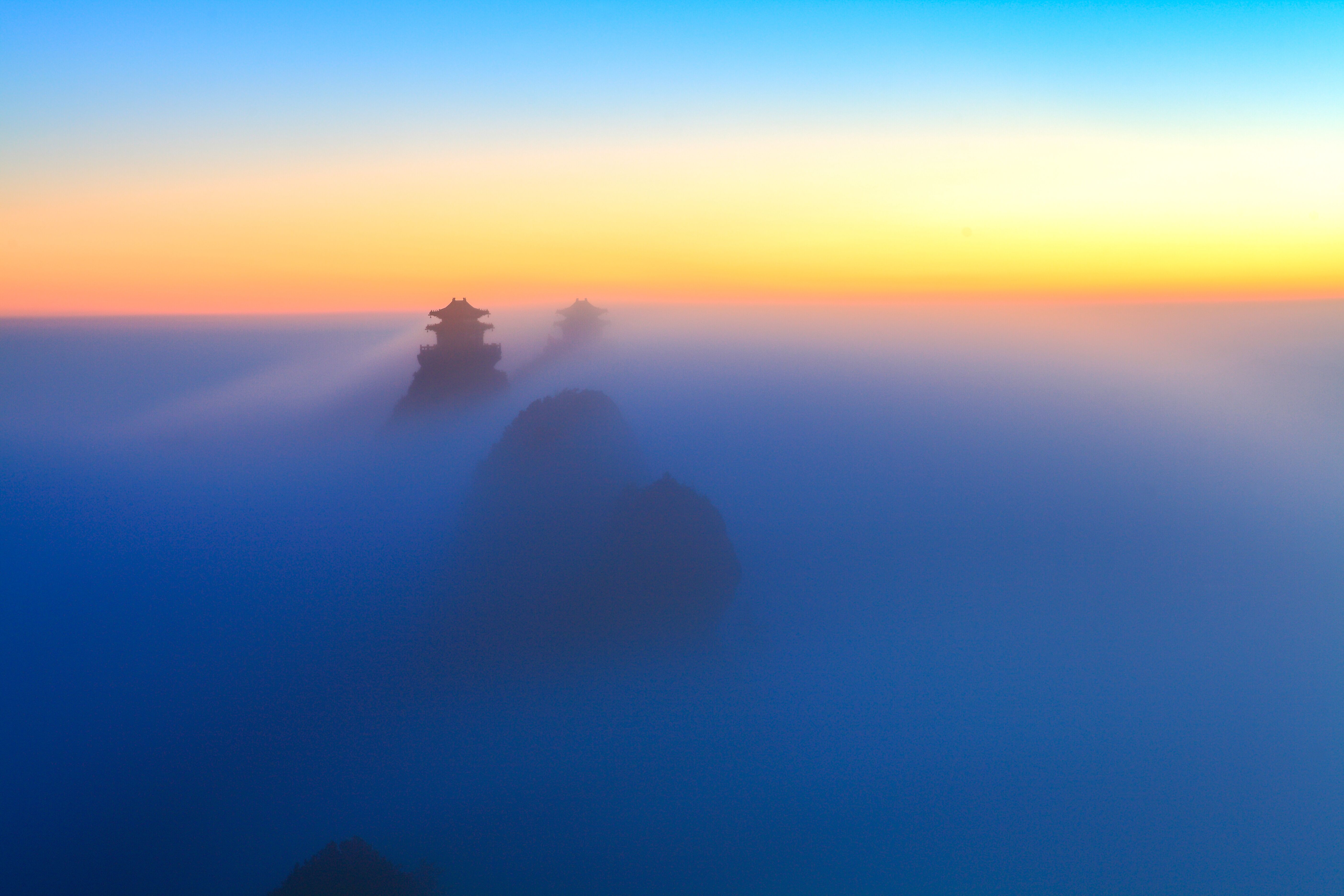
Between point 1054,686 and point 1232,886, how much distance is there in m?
6.27

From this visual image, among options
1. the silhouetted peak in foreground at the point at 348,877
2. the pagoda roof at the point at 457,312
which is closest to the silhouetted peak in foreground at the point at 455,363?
the pagoda roof at the point at 457,312

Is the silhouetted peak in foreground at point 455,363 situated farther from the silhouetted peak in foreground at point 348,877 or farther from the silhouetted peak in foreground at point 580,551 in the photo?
the silhouetted peak in foreground at point 348,877

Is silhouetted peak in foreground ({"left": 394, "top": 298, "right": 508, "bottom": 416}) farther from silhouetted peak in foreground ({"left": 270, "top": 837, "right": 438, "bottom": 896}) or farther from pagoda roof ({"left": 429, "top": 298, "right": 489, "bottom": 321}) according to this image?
silhouetted peak in foreground ({"left": 270, "top": 837, "right": 438, "bottom": 896})

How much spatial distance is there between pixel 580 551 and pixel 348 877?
487 inches

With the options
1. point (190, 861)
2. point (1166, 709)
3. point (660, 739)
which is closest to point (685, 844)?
point (660, 739)

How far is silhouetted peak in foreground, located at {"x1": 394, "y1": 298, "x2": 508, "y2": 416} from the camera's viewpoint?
29.4 m

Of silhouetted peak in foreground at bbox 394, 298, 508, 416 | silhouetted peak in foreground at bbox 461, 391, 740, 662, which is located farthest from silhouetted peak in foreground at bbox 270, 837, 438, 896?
silhouetted peak in foreground at bbox 394, 298, 508, 416

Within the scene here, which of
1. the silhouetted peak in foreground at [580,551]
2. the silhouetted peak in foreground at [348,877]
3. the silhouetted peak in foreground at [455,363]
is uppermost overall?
the silhouetted peak in foreground at [455,363]

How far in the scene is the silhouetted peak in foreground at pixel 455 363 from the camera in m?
29.4

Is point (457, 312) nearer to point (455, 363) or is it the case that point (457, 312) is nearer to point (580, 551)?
point (455, 363)

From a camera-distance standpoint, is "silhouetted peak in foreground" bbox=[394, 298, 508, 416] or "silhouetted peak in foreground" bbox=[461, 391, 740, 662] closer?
"silhouetted peak in foreground" bbox=[461, 391, 740, 662]

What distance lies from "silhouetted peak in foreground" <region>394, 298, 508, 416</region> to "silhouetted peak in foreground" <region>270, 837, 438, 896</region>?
22.2m

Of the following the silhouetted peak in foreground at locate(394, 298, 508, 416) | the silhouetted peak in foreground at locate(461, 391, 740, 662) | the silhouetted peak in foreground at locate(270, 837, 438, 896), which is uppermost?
the silhouetted peak in foreground at locate(394, 298, 508, 416)

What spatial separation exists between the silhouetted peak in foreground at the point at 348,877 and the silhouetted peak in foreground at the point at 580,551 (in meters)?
8.09
